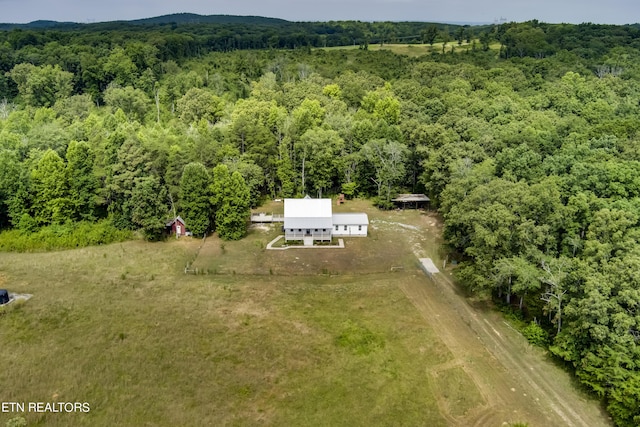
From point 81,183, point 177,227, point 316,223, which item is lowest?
point 177,227

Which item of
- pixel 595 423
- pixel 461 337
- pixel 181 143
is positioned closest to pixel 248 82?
pixel 181 143

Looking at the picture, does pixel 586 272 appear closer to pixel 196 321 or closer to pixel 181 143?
pixel 196 321

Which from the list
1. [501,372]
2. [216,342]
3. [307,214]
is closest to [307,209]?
[307,214]

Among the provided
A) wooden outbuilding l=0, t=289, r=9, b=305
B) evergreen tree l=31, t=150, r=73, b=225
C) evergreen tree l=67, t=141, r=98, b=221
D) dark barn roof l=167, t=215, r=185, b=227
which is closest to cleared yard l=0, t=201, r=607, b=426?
wooden outbuilding l=0, t=289, r=9, b=305

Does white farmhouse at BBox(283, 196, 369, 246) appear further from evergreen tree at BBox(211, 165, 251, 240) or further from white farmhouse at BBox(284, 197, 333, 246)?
evergreen tree at BBox(211, 165, 251, 240)

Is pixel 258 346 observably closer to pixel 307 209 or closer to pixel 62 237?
pixel 307 209

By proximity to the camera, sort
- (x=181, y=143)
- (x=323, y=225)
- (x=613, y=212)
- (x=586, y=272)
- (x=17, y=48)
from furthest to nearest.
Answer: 1. (x=17, y=48)
2. (x=181, y=143)
3. (x=323, y=225)
4. (x=613, y=212)
5. (x=586, y=272)
